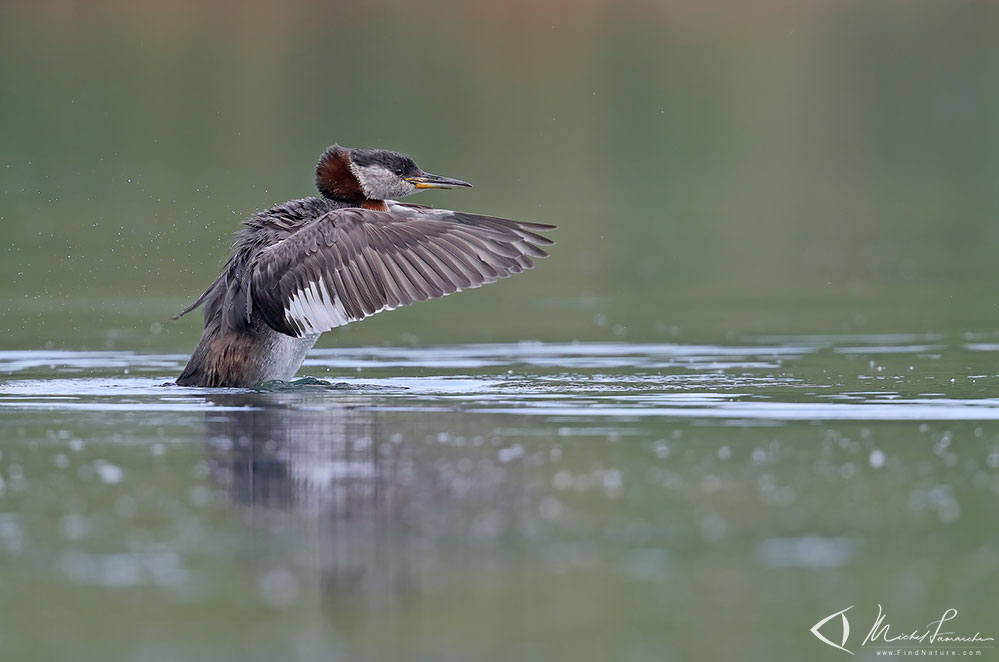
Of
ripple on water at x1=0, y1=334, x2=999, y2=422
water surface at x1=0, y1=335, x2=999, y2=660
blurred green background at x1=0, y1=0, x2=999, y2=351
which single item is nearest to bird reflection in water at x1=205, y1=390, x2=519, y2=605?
water surface at x1=0, y1=335, x2=999, y2=660

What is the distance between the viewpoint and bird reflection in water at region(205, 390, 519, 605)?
217 inches

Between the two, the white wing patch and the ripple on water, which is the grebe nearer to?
the white wing patch

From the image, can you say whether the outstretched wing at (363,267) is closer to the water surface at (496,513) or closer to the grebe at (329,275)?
the grebe at (329,275)

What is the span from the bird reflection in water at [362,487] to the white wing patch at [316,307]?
0.79m

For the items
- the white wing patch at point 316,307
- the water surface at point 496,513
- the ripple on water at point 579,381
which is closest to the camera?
the water surface at point 496,513

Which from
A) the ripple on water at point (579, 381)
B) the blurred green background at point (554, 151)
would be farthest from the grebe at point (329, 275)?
the blurred green background at point (554, 151)

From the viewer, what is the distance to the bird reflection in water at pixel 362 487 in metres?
5.50

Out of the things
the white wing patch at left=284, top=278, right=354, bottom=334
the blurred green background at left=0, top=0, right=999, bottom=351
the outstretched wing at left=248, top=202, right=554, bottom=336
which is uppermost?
the blurred green background at left=0, top=0, right=999, bottom=351

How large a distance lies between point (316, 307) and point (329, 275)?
0.18 meters

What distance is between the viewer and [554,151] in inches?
960

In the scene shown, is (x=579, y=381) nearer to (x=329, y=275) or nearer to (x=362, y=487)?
(x=329, y=275)

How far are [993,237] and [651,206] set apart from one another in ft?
14.2

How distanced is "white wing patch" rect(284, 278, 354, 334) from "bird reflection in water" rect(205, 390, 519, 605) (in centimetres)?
79

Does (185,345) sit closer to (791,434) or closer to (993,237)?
(791,434)
